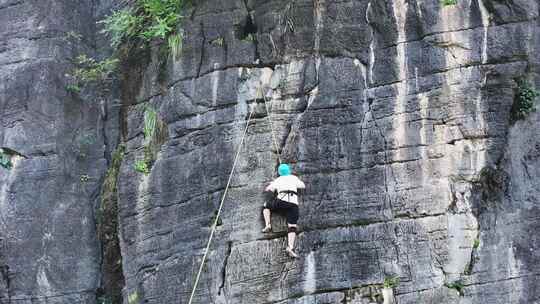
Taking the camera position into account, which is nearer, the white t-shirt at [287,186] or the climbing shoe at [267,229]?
the white t-shirt at [287,186]

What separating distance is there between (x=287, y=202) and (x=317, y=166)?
30.8 inches

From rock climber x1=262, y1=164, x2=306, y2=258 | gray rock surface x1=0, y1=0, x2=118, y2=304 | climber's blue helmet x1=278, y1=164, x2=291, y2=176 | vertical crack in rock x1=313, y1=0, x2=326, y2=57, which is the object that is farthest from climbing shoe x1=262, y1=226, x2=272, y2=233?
gray rock surface x1=0, y1=0, x2=118, y2=304

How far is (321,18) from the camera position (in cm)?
1255

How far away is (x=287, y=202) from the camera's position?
449 inches

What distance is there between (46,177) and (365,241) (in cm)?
527

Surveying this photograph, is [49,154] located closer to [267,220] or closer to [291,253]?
[267,220]

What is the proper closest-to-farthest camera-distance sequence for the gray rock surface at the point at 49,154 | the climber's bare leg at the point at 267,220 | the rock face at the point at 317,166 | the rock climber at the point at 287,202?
the rock face at the point at 317,166
the rock climber at the point at 287,202
the climber's bare leg at the point at 267,220
the gray rock surface at the point at 49,154

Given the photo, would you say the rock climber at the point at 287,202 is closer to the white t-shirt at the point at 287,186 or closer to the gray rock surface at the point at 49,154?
the white t-shirt at the point at 287,186

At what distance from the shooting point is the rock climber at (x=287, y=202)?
1144cm

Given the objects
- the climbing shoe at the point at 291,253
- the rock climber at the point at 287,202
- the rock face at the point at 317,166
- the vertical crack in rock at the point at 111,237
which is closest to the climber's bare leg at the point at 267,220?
Answer: the rock climber at the point at 287,202

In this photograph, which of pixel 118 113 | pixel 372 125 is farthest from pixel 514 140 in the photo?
pixel 118 113

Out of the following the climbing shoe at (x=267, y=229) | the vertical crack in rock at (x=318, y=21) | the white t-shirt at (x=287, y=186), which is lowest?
the climbing shoe at (x=267, y=229)

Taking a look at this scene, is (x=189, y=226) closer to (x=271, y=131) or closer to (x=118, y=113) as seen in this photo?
(x=271, y=131)

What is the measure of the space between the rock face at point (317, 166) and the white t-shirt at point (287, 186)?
0.95 feet
